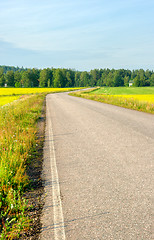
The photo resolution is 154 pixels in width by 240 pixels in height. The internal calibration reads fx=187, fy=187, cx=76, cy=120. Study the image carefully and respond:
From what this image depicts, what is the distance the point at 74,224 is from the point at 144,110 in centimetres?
1358

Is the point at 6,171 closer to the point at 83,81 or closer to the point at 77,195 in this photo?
the point at 77,195

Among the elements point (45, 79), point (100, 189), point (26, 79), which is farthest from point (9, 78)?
point (100, 189)

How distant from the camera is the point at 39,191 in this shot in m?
3.60

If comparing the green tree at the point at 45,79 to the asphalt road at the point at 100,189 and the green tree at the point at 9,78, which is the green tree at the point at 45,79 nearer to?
the green tree at the point at 9,78

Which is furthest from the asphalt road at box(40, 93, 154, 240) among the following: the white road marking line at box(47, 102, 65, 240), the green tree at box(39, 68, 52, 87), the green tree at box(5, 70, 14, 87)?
the green tree at box(5, 70, 14, 87)

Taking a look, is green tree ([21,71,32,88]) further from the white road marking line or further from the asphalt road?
the white road marking line

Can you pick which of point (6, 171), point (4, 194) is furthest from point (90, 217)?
point (6, 171)

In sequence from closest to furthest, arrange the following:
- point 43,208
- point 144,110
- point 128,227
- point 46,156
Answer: point 128,227
point 43,208
point 46,156
point 144,110

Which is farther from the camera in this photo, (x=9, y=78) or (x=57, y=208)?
(x=9, y=78)

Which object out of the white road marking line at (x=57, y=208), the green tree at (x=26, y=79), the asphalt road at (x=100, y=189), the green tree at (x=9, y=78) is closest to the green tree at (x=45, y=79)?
the green tree at (x=26, y=79)

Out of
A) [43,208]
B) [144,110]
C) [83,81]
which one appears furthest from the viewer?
[83,81]

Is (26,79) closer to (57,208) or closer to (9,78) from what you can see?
(9,78)

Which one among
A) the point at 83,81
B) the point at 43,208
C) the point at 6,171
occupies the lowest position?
the point at 43,208

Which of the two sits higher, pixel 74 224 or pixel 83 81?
pixel 83 81
